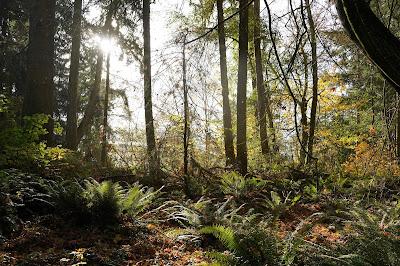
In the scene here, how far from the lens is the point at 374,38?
6.42 ft

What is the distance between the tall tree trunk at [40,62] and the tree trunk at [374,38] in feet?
22.3

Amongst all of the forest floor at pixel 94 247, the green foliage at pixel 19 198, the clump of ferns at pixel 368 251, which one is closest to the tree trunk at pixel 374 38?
the clump of ferns at pixel 368 251

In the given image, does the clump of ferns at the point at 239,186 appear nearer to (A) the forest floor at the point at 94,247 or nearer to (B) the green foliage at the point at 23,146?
(A) the forest floor at the point at 94,247

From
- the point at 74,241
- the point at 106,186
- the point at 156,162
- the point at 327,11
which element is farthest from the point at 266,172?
the point at 327,11

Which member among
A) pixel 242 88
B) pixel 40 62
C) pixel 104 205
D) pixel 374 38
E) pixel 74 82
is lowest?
pixel 104 205

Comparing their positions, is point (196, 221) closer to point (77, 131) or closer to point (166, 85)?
point (166, 85)

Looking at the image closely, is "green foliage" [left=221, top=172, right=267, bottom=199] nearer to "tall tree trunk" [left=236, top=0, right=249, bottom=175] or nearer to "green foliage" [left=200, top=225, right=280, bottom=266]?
"tall tree trunk" [left=236, top=0, right=249, bottom=175]

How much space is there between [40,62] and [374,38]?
7.08 meters

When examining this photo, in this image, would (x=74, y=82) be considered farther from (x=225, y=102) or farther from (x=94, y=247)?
(x=94, y=247)

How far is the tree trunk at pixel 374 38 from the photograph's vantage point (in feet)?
6.29

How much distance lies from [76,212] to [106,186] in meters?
0.55

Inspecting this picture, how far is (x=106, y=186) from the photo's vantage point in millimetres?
5305

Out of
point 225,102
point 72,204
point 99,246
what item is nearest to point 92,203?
point 72,204

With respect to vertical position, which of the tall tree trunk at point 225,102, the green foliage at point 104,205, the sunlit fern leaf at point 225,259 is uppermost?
the tall tree trunk at point 225,102
